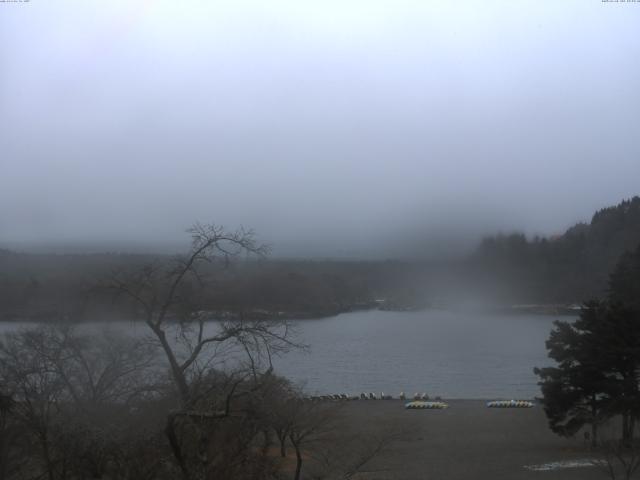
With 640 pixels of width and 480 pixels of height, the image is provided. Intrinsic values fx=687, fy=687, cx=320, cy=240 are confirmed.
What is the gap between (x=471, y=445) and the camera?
15.9 m

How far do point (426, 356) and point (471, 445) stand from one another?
20.6 metres

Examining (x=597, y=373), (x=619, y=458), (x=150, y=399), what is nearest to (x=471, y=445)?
(x=597, y=373)

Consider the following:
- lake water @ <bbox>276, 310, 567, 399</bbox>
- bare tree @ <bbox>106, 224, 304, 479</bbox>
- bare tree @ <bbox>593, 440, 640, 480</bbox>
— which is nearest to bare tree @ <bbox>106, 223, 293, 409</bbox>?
bare tree @ <bbox>106, 224, 304, 479</bbox>

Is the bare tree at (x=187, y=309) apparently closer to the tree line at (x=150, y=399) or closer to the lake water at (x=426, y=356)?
the tree line at (x=150, y=399)

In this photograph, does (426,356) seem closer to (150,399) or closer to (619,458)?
(619,458)

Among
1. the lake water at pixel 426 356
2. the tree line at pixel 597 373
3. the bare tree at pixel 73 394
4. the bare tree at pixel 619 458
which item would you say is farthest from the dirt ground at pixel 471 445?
the bare tree at pixel 73 394

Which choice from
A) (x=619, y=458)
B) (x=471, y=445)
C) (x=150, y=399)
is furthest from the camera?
(x=471, y=445)

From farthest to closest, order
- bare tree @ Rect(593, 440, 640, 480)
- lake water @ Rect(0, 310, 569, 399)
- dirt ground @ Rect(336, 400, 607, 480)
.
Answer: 1. lake water @ Rect(0, 310, 569, 399)
2. dirt ground @ Rect(336, 400, 607, 480)
3. bare tree @ Rect(593, 440, 640, 480)

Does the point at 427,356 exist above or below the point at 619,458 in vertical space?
below

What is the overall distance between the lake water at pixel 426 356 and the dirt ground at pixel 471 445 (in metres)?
3.53

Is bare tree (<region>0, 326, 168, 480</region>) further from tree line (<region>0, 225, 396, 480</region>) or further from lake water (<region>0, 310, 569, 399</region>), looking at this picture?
lake water (<region>0, 310, 569, 399</region>)

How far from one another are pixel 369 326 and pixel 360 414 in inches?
1117

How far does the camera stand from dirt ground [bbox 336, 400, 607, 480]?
1202cm

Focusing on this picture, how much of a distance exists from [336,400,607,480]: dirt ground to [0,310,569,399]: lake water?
11.6 feet
